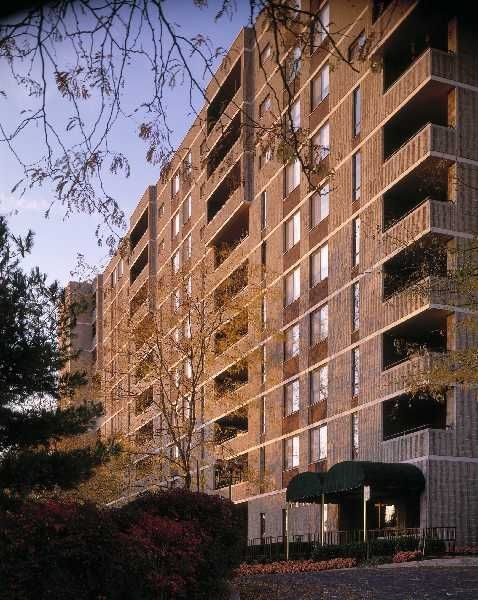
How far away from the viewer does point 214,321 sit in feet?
122

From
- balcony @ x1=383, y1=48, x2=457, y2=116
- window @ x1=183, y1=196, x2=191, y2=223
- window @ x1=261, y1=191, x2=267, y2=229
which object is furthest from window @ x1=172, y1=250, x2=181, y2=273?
balcony @ x1=383, y1=48, x2=457, y2=116

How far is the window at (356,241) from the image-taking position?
39188 mm

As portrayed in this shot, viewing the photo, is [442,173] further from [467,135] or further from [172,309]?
[172,309]

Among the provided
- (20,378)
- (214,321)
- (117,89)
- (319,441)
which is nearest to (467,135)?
(214,321)

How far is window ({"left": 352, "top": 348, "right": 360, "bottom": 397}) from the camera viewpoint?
38406 mm

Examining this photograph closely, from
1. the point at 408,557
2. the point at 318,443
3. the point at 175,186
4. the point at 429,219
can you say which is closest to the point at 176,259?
the point at 175,186

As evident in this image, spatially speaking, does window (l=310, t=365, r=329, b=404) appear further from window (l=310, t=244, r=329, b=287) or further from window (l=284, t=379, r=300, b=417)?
window (l=310, t=244, r=329, b=287)

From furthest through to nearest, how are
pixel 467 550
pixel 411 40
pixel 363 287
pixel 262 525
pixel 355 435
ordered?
pixel 262 525 → pixel 355 435 → pixel 363 287 → pixel 411 40 → pixel 467 550

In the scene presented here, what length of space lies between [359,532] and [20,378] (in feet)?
45.4

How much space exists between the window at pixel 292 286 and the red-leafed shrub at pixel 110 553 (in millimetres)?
29703

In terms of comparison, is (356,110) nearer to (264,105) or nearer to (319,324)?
(319,324)

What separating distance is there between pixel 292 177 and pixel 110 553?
35.0 metres

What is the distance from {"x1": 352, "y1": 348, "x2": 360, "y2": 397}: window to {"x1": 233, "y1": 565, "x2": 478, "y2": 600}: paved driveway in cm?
1534

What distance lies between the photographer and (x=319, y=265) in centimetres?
4331
